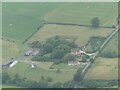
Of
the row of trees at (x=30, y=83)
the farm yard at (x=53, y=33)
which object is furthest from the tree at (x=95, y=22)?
the row of trees at (x=30, y=83)

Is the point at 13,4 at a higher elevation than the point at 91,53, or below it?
higher

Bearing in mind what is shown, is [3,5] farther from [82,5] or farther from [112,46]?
[112,46]

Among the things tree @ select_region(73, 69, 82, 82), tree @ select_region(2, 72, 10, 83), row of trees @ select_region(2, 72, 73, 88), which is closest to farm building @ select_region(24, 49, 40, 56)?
tree @ select_region(2, 72, 10, 83)

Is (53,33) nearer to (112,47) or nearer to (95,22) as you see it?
(95,22)

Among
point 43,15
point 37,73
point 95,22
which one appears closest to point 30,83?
point 37,73

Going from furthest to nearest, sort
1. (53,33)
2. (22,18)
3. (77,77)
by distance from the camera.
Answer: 1. (22,18)
2. (53,33)
3. (77,77)

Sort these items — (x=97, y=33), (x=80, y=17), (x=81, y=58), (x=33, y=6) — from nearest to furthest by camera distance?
(x=81, y=58) → (x=97, y=33) → (x=80, y=17) → (x=33, y=6)

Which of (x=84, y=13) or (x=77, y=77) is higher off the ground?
(x=84, y=13)

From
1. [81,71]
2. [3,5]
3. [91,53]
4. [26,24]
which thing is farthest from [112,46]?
[3,5]
